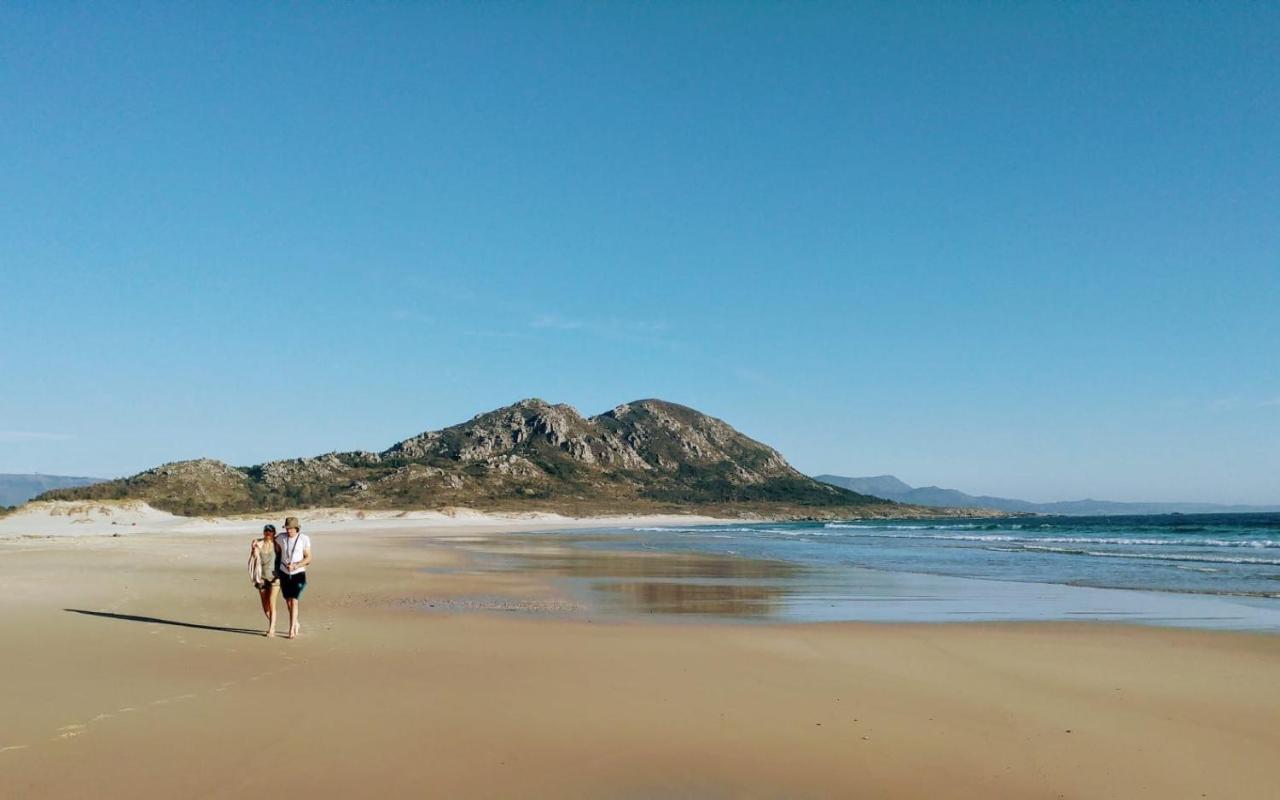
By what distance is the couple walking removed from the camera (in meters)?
12.0

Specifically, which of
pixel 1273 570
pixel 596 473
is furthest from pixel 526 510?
pixel 1273 570

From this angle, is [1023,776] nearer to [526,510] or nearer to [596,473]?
[526,510]

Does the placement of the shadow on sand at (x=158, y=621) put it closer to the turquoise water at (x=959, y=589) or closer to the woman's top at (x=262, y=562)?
the woman's top at (x=262, y=562)

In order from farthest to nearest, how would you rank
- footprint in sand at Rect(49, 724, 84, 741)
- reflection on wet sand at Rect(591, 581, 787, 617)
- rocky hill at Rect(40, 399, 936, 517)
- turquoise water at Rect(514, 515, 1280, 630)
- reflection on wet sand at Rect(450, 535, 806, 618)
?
rocky hill at Rect(40, 399, 936, 517) → reflection on wet sand at Rect(450, 535, 806, 618) → reflection on wet sand at Rect(591, 581, 787, 617) → turquoise water at Rect(514, 515, 1280, 630) → footprint in sand at Rect(49, 724, 84, 741)

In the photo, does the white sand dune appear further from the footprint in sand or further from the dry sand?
the footprint in sand

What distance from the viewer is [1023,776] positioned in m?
6.21

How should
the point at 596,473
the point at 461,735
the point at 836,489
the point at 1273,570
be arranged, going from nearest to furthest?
the point at 461,735, the point at 1273,570, the point at 596,473, the point at 836,489

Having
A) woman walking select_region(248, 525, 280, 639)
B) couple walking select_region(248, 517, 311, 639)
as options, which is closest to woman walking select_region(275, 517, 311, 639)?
couple walking select_region(248, 517, 311, 639)

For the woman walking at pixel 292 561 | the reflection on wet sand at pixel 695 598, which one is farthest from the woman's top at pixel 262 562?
the reflection on wet sand at pixel 695 598

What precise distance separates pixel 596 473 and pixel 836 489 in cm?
6396

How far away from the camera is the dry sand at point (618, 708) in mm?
5973

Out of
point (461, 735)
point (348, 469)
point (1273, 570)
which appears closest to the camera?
point (461, 735)

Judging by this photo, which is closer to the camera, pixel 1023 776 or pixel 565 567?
pixel 1023 776

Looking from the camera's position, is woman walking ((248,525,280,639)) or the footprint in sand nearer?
the footprint in sand
